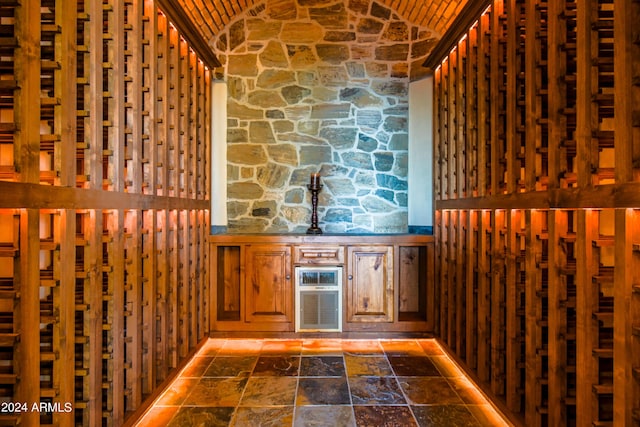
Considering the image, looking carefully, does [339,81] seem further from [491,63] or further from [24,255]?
[24,255]

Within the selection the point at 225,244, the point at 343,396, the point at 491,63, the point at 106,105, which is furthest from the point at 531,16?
the point at 225,244

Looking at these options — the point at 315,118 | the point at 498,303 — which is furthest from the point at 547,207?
the point at 315,118

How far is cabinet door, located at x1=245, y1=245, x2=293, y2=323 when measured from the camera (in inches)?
152

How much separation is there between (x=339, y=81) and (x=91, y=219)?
3244mm

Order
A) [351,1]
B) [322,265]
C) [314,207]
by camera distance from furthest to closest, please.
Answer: [351,1] < [314,207] < [322,265]

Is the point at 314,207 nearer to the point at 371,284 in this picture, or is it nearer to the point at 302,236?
the point at 302,236

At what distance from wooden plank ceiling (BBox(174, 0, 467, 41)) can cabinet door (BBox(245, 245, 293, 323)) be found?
241 cm

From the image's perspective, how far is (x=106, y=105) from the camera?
224cm

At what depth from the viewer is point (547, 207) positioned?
195 centimetres

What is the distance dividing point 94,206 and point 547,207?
7.29 feet

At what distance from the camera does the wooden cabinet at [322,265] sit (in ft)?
12.6

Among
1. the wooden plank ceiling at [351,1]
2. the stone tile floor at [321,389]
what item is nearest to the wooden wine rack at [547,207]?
the stone tile floor at [321,389]

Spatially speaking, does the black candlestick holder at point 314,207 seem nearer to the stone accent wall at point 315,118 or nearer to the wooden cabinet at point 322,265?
the stone accent wall at point 315,118

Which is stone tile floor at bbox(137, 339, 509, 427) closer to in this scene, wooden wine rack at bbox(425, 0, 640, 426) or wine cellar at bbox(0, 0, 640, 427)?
wine cellar at bbox(0, 0, 640, 427)
